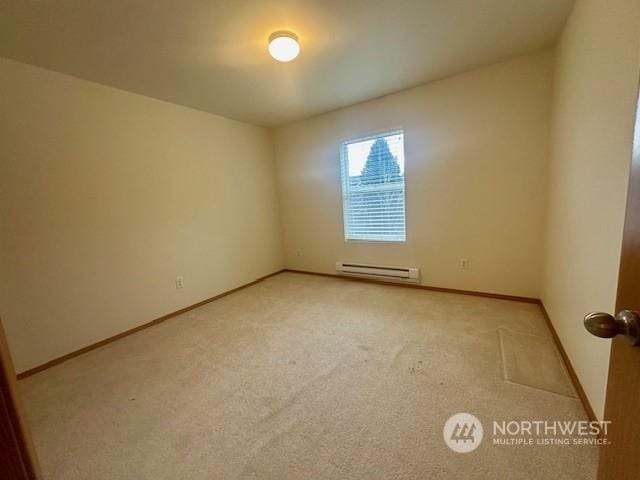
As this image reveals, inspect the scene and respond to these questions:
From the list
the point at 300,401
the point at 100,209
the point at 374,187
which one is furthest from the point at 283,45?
the point at 300,401

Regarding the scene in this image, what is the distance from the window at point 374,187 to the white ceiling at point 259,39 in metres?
0.77

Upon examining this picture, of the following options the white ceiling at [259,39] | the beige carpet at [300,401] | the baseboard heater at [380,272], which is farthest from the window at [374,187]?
the beige carpet at [300,401]

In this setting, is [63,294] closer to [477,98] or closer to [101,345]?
[101,345]

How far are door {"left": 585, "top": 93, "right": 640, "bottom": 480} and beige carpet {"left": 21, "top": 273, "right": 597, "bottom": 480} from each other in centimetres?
79

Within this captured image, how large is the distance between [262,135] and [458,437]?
4.08m

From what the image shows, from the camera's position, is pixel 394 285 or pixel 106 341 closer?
pixel 106 341

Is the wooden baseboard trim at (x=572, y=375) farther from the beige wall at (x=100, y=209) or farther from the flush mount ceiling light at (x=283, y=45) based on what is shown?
the beige wall at (x=100, y=209)

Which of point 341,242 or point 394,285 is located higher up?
point 341,242

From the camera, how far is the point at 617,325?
0.50m

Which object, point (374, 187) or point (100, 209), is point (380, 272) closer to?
point (374, 187)

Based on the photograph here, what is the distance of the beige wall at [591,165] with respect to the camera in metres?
1.10

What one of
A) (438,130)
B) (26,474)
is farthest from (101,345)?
(438,130)

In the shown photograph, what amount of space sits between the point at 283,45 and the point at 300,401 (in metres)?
2.38

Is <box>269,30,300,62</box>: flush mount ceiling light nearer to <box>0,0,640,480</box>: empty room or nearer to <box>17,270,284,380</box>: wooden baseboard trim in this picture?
<box>0,0,640,480</box>: empty room
